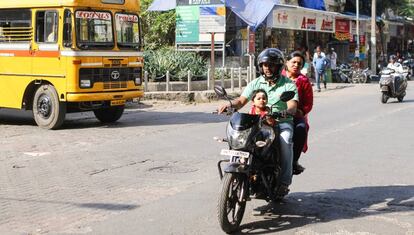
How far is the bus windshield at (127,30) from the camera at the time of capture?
14188 millimetres

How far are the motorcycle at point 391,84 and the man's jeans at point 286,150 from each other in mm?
14113

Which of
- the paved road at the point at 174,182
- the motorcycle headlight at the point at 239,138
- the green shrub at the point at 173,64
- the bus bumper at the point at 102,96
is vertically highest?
the green shrub at the point at 173,64

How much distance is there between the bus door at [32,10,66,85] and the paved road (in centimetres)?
126

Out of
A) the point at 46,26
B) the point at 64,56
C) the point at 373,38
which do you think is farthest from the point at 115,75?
the point at 373,38

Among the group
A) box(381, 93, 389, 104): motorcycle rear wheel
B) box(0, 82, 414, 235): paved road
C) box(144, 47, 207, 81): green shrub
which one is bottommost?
box(0, 82, 414, 235): paved road

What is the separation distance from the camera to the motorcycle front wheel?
530 centimetres

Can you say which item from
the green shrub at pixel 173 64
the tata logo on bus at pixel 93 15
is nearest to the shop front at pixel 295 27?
the green shrub at pixel 173 64

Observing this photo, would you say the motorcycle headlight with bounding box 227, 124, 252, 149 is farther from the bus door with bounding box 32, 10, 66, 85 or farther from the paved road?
the bus door with bounding box 32, 10, 66, 85

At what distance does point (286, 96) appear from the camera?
559 centimetres

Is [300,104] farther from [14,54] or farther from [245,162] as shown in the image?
[14,54]

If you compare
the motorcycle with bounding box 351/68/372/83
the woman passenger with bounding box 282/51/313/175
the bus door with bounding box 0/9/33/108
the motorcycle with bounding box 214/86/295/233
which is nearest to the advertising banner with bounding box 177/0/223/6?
the motorcycle with bounding box 351/68/372/83

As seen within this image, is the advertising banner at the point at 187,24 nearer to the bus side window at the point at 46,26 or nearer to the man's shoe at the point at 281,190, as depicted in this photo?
the bus side window at the point at 46,26

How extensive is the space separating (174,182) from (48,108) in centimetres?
657

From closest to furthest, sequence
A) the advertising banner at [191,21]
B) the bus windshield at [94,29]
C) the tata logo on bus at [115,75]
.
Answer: the bus windshield at [94,29] → the tata logo on bus at [115,75] → the advertising banner at [191,21]
